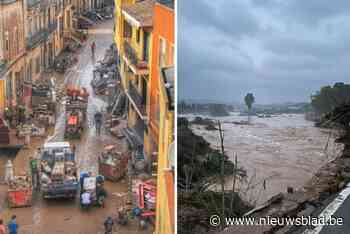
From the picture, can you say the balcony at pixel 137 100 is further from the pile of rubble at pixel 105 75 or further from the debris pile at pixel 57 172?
the debris pile at pixel 57 172

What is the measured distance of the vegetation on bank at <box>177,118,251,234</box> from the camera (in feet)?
7.07

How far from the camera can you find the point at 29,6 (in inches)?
61.3

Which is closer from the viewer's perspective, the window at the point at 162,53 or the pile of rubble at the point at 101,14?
the window at the point at 162,53

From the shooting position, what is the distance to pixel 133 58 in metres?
1.62

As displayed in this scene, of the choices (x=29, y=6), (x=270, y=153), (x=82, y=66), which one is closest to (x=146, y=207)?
(x=82, y=66)

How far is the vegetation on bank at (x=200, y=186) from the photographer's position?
2.15m

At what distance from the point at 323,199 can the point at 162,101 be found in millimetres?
1066

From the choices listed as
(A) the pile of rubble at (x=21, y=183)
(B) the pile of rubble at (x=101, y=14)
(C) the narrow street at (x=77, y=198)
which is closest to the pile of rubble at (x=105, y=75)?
(C) the narrow street at (x=77, y=198)

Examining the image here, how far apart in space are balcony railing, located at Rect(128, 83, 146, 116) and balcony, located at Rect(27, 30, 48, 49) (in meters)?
0.32

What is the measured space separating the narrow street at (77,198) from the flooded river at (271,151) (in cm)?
71

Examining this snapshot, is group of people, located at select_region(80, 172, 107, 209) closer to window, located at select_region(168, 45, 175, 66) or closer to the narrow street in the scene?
the narrow street

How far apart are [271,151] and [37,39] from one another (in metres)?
1.16

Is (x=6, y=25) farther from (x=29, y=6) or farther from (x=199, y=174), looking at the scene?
(x=199, y=174)

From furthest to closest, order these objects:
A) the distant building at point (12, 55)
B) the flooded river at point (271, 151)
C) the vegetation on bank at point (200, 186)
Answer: the flooded river at point (271, 151), the vegetation on bank at point (200, 186), the distant building at point (12, 55)
